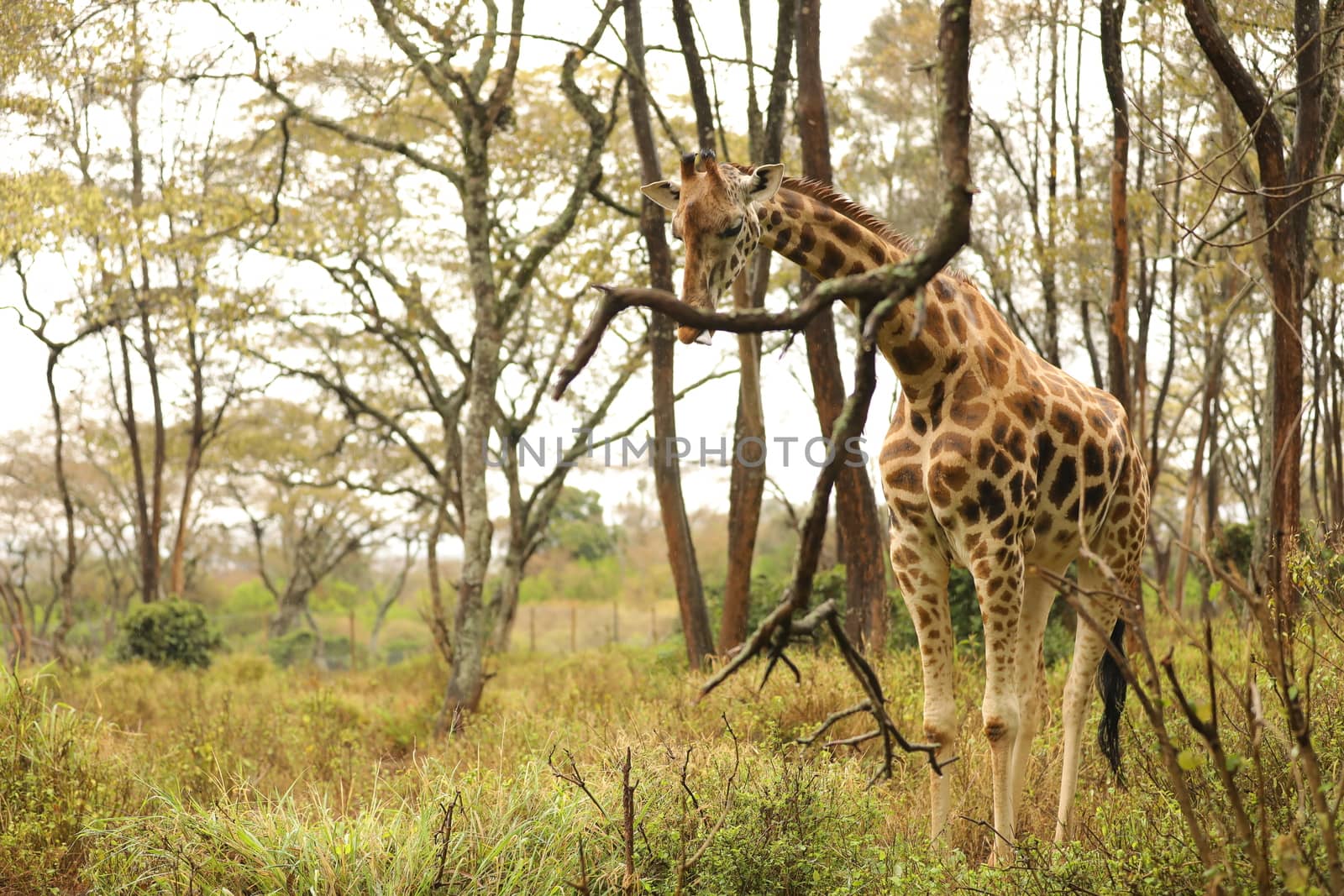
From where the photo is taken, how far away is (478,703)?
942 cm

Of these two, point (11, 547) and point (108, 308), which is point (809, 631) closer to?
point (108, 308)

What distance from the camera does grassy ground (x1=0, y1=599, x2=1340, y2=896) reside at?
4.03 meters

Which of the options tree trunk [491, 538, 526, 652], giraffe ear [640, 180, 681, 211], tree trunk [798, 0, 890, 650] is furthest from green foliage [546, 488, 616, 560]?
giraffe ear [640, 180, 681, 211]

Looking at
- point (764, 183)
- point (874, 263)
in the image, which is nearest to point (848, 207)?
point (874, 263)

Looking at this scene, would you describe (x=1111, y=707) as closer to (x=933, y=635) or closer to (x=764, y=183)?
(x=933, y=635)

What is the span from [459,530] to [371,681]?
4.18 m

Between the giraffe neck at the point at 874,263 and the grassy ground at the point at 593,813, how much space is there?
1536mm

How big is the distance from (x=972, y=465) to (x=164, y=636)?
48.6 feet

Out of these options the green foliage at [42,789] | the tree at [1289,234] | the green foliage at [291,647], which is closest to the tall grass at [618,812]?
the green foliage at [42,789]

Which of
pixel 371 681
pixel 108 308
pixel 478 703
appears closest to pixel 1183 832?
pixel 478 703

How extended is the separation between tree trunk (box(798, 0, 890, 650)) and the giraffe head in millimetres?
4949

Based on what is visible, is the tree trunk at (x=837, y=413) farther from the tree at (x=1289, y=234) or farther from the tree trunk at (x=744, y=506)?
the tree at (x=1289, y=234)

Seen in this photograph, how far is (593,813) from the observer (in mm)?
4570

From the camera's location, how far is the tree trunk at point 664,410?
988 centimetres
